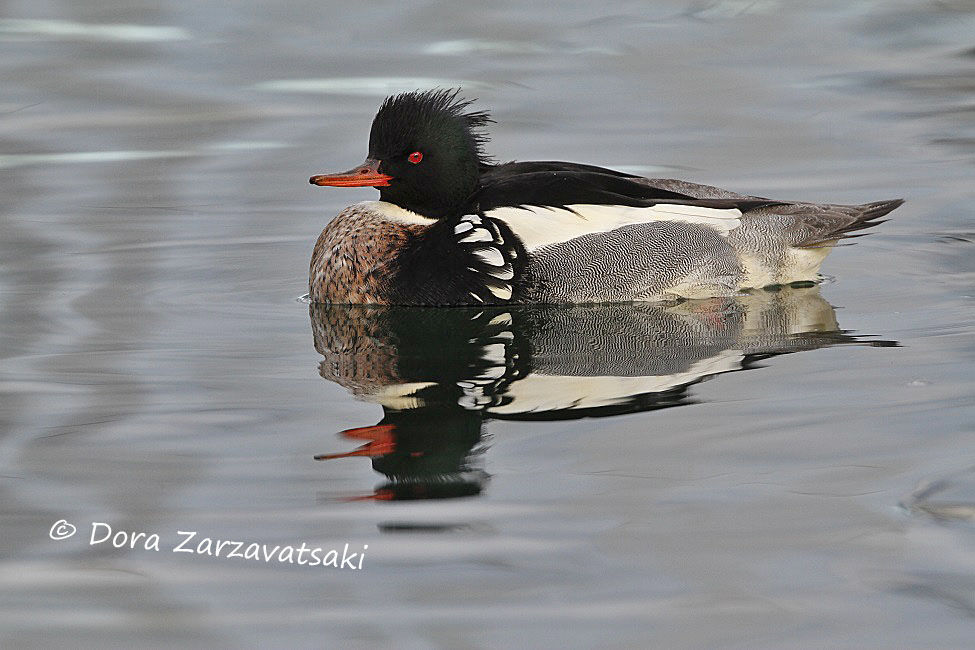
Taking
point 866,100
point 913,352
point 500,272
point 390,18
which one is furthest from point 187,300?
point 390,18

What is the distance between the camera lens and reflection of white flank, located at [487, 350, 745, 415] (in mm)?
6562

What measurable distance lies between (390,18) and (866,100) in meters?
5.23

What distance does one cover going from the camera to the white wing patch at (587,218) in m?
8.55

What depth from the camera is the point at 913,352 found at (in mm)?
7281

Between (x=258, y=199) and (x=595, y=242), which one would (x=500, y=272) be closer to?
(x=595, y=242)

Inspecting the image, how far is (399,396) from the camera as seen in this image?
22.3 feet

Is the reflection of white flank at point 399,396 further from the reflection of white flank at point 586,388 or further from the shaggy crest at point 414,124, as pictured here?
the shaggy crest at point 414,124
